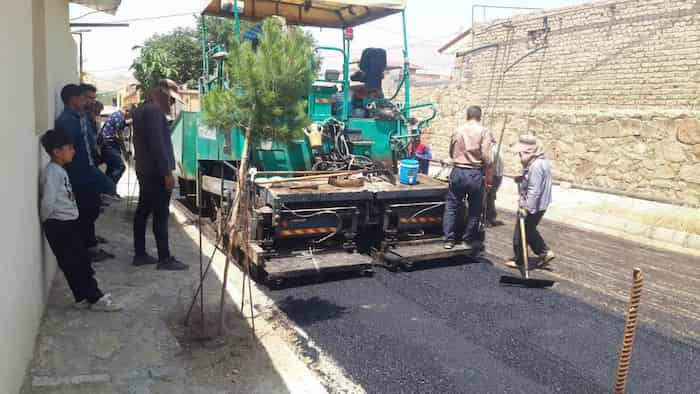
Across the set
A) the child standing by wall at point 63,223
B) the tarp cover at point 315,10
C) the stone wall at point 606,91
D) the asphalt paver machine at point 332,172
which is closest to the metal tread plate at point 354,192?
the asphalt paver machine at point 332,172

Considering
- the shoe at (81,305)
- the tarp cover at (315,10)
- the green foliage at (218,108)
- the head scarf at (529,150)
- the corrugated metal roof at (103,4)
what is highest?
the corrugated metal roof at (103,4)

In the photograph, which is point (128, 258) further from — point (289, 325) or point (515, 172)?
point (515, 172)

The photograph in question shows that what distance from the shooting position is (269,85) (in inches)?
152

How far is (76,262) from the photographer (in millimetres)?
4137

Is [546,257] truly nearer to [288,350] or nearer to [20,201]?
[288,350]

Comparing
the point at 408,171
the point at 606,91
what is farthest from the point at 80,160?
the point at 606,91

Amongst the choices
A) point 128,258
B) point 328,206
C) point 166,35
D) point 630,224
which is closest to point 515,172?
point 630,224

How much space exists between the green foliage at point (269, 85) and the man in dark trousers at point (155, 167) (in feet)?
Result: 4.80

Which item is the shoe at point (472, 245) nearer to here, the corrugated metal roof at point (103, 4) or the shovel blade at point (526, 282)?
the shovel blade at point (526, 282)

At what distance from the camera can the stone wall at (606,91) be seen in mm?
10516

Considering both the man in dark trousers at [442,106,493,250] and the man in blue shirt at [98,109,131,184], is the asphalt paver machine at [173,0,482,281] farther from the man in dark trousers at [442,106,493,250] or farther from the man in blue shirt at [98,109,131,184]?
the man in blue shirt at [98,109,131,184]

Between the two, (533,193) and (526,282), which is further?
(533,193)

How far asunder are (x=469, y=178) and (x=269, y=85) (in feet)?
9.45

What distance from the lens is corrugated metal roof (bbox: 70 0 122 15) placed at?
8.26 meters
